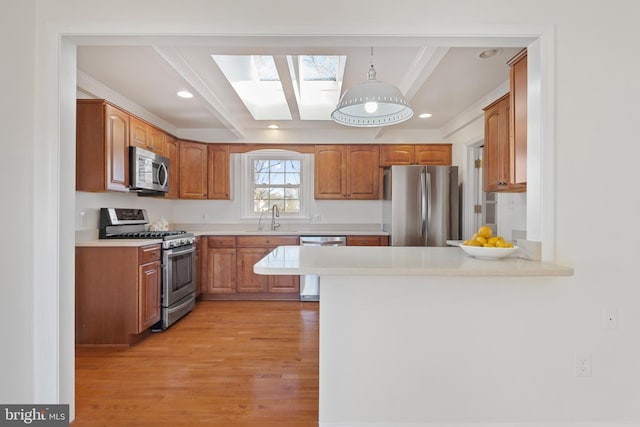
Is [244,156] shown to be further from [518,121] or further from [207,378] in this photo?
[518,121]

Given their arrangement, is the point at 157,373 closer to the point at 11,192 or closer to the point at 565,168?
the point at 11,192

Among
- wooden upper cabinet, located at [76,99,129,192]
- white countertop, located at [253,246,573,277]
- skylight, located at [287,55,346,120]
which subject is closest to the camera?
white countertop, located at [253,246,573,277]

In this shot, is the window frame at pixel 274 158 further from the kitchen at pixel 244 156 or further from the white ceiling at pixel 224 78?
the white ceiling at pixel 224 78

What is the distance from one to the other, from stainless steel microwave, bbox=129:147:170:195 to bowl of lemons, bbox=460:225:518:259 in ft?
9.99

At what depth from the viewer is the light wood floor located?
182 cm

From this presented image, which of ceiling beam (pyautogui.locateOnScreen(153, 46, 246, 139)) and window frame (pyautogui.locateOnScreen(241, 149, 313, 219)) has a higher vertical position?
ceiling beam (pyautogui.locateOnScreen(153, 46, 246, 139))

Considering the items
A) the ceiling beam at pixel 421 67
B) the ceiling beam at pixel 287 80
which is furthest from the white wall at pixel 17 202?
the ceiling beam at pixel 421 67

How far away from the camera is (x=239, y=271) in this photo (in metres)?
4.14

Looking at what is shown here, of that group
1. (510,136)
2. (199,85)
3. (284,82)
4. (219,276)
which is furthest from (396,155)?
(219,276)

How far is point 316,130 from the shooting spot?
4695 mm

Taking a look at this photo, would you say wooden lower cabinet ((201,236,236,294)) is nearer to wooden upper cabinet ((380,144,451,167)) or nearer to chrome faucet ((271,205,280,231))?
chrome faucet ((271,205,280,231))

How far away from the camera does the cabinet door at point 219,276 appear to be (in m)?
4.14

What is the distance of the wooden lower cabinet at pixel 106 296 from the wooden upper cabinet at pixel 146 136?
3.80 ft

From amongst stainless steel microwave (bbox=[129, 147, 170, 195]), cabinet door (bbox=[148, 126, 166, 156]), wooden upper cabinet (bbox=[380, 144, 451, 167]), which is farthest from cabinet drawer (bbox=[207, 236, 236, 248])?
wooden upper cabinet (bbox=[380, 144, 451, 167])
